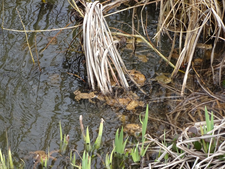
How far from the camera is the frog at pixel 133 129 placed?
2474 mm

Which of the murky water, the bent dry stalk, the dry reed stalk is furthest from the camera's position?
the bent dry stalk

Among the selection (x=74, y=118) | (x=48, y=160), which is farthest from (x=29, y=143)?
(x=74, y=118)

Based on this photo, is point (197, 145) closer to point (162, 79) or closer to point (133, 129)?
point (133, 129)

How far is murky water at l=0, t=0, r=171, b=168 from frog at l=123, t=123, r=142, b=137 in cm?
9

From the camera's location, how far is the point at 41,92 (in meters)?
2.84

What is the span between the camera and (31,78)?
9.83 ft

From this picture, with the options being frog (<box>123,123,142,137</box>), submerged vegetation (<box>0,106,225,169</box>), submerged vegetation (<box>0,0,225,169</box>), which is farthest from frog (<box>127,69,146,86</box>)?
submerged vegetation (<box>0,106,225,169</box>)

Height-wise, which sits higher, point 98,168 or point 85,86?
point 85,86

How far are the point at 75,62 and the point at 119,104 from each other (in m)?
0.82

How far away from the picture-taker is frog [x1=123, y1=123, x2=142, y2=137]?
247cm

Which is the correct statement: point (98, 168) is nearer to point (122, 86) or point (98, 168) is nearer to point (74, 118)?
point (74, 118)

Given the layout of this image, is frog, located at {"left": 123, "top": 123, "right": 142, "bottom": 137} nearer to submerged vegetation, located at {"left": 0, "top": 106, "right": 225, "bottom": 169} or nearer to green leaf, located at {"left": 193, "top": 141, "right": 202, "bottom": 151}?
submerged vegetation, located at {"left": 0, "top": 106, "right": 225, "bottom": 169}

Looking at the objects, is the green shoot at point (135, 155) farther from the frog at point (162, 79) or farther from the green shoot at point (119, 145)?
the frog at point (162, 79)

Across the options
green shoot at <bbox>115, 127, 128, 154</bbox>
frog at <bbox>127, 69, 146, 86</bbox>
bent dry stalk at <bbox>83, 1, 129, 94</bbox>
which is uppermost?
bent dry stalk at <bbox>83, 1, 129, 94</bbox>
